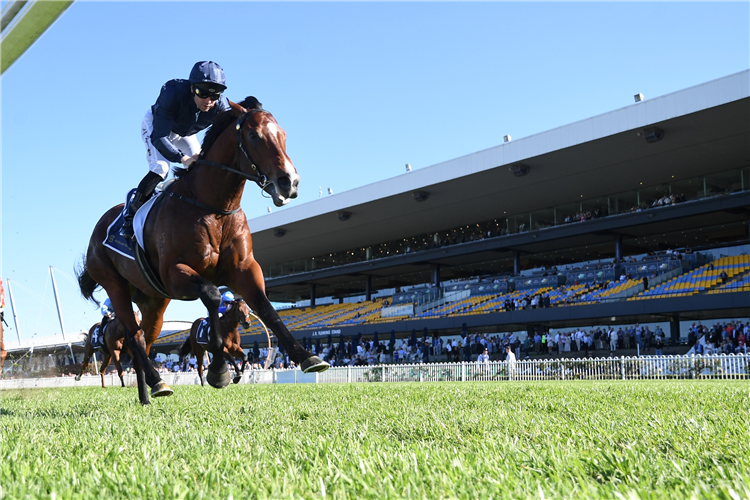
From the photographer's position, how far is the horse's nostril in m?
4.88

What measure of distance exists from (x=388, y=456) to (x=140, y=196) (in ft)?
14.8

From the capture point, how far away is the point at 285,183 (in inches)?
193

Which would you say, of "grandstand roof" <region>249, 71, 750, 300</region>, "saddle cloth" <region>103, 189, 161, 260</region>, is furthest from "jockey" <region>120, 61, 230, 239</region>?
"grandstand roof" <region>249, 71, 750, 300</region>

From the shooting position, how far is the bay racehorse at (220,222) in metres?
5.07

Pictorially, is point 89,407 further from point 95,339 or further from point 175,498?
point 95,339

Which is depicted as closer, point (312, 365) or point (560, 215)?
point (312, 365)

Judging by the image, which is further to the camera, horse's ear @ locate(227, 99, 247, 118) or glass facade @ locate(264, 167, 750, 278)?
glass facade @ locate(264, 167, 750, 278)

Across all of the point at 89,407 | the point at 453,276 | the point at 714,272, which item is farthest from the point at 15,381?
the point at 453,276

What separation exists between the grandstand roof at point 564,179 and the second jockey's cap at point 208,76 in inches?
1057

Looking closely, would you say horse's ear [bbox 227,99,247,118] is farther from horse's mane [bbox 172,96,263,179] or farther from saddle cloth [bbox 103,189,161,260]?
saddle cloth [bbox 103,189,161,260]

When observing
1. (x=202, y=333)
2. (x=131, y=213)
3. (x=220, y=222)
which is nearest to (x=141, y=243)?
(x=131, y=213)

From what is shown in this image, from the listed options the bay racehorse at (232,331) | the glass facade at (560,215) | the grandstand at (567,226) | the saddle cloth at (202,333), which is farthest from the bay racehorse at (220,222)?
the glass facade at (560,215)

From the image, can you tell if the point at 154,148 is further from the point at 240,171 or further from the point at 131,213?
the point at 240,171

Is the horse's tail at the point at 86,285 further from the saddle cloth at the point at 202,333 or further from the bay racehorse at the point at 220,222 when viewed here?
the saddle cloth at the point at 202,333
